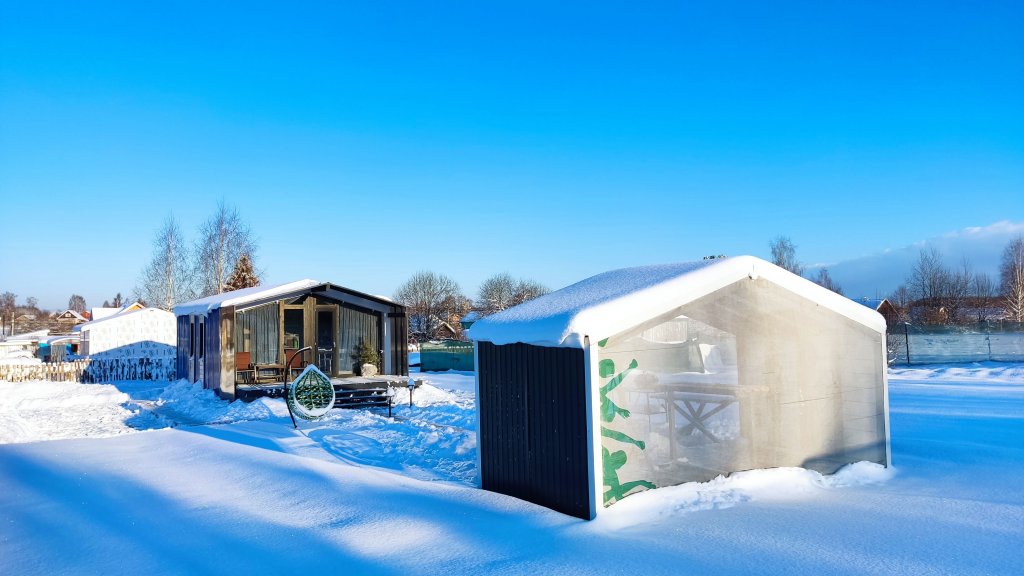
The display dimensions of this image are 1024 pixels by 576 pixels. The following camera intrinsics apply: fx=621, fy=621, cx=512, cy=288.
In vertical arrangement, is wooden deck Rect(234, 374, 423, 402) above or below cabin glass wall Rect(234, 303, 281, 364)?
below

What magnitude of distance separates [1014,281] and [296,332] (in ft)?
154

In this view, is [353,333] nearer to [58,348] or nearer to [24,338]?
[58,348]

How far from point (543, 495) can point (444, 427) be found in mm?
4765

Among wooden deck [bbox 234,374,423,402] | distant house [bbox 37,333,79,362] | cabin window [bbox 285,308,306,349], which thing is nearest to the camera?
wooden deck [bbox 234,374,423,402]

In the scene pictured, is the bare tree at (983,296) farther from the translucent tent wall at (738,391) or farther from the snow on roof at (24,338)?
the snow on roof at (24,338)

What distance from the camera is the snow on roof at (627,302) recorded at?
5281mm

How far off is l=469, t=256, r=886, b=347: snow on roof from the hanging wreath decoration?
533 cm

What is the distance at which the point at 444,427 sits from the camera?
405 inches

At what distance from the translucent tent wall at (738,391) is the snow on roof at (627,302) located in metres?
0.13

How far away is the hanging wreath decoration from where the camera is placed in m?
10.9

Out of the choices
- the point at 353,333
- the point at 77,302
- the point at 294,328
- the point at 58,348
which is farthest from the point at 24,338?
the point at 77,302

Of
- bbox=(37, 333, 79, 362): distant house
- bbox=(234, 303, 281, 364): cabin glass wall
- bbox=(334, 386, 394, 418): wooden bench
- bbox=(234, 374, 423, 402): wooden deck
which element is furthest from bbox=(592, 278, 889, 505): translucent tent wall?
bbox=(37, 333, 79, 362): distant house

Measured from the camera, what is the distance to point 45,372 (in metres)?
21.5

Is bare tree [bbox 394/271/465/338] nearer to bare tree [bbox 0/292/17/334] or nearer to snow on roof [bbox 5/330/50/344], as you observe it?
snow on roof [bbox 5/330/50/344]
